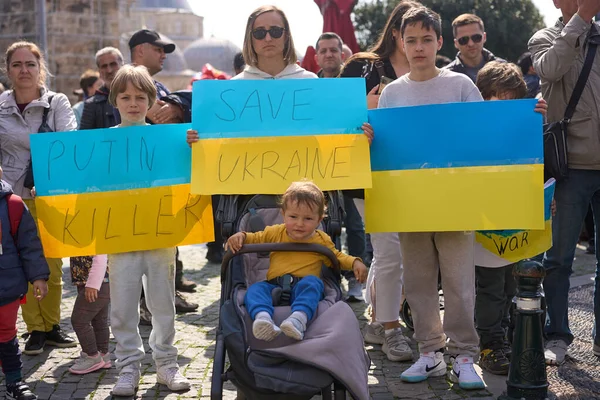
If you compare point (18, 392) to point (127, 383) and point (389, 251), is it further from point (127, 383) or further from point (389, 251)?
point (389, 251)

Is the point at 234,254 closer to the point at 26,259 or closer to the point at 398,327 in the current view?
the point at 26,259

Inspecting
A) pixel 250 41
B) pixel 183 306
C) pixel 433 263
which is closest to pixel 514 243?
pixel 433 263

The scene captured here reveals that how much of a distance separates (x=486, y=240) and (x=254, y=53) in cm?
190

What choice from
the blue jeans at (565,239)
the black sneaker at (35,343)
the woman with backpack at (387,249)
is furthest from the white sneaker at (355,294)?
the black sneaker at (35,343)

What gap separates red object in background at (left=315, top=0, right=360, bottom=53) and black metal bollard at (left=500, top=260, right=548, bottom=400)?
6730 millimetres

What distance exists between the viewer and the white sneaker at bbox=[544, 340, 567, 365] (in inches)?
231

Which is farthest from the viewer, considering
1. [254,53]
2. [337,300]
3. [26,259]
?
[254,53]

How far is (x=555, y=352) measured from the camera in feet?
19.5

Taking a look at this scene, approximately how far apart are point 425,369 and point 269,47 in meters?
2.19

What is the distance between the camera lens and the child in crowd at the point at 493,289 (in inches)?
229

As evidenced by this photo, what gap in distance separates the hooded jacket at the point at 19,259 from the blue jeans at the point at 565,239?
3.23 metres

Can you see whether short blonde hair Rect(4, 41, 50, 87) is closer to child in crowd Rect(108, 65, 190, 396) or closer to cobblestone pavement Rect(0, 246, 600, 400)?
child in crowd Rect(108, 65, 190, 396)

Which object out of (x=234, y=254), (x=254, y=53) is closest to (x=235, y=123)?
(x=254, y=53)

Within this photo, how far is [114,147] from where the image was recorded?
18.1 ft
